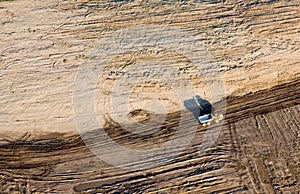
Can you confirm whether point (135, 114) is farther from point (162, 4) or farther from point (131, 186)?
point (162, 4)

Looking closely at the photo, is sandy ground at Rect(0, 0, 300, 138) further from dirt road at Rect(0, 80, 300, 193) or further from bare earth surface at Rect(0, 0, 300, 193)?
dirt road at Rect(0, 80, 300, 193)

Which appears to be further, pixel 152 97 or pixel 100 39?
pixel 100 39

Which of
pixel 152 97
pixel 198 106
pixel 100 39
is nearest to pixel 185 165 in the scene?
pixel 198 106

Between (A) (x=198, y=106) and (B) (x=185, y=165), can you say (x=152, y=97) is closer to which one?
(A) (x=198, y=106)

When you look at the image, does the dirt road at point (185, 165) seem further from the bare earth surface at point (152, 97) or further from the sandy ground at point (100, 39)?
the sandy ground at point (100, 39)

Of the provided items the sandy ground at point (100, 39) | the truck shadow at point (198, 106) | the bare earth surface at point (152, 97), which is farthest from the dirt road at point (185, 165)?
the sandy ground at point (100, 39)

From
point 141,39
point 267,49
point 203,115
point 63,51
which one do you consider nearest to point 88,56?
point 63,51

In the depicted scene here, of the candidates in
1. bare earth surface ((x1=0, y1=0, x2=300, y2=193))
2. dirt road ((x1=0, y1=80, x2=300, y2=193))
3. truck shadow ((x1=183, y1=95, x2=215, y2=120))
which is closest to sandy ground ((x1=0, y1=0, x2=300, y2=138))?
bare earth surface ((x1=0, y1=0, x2=300, y2=193))
